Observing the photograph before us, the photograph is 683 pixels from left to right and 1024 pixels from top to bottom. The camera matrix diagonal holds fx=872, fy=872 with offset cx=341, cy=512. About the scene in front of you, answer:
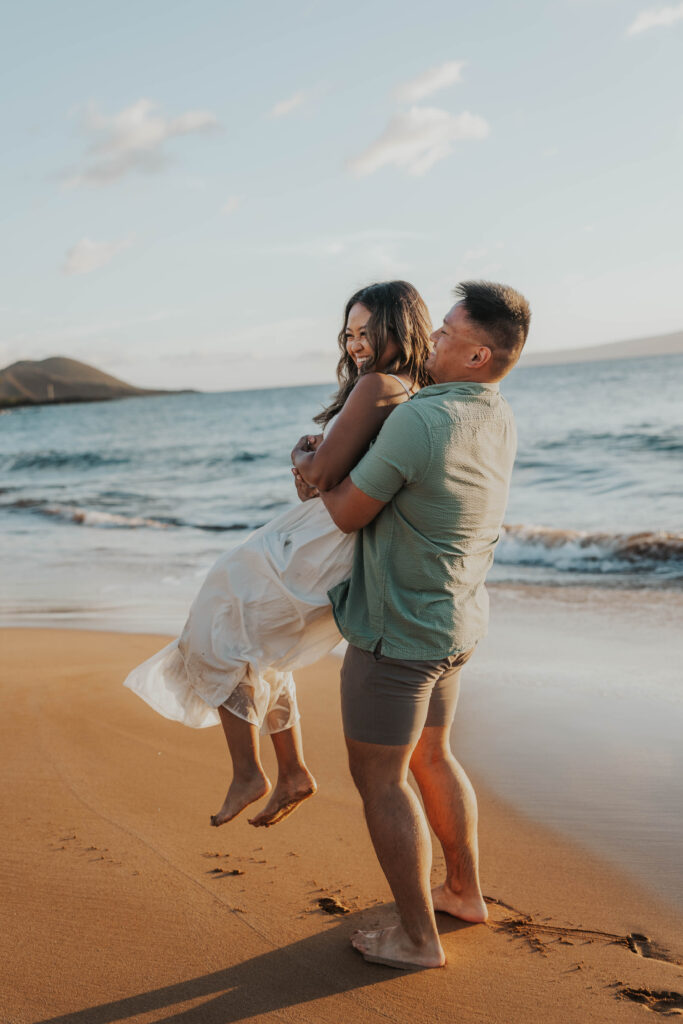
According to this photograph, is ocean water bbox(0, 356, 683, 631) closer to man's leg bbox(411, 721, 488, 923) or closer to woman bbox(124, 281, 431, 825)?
woman bbox(124, 281, 431, 825)

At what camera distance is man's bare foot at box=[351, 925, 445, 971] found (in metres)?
2.46

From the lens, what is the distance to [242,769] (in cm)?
274

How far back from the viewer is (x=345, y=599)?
2.55m

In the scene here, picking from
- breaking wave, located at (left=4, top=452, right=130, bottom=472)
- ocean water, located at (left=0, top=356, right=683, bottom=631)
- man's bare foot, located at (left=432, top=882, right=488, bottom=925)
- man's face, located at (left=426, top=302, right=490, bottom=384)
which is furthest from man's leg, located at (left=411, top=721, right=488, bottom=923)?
breaking wave, located at (left=4, top=452, right=130, bottom=472)

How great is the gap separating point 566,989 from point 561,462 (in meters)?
17.4

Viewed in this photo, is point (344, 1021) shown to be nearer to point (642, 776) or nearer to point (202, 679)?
point (202, 679)

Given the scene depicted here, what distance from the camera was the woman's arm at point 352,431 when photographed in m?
2.42

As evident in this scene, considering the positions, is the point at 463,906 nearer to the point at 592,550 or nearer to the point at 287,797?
the point at 287,797

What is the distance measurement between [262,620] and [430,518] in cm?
72

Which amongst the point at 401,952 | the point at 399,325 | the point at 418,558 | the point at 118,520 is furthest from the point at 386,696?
the point at 118,520

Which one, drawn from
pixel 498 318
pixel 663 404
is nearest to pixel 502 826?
pixel 498 318

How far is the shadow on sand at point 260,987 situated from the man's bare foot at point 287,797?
38cm

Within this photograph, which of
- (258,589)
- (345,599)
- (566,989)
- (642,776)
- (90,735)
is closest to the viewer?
(566,989)

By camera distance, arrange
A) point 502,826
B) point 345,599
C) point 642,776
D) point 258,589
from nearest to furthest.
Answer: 1. point 345,599
2. point 258,589
3. point 502,826
4. point 642,776
